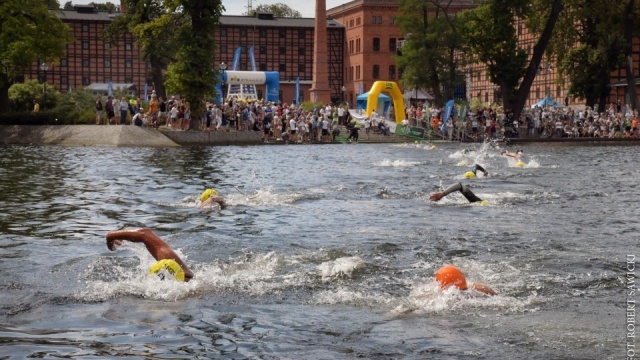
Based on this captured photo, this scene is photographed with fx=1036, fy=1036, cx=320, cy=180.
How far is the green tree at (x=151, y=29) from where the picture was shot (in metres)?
58.5

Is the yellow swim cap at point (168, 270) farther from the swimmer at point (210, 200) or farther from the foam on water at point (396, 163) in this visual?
the foam on water at point (396, 163)

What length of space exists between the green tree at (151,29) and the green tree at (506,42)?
74.8 feet

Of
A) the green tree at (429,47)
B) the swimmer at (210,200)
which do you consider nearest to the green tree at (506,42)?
the green tree at (429,47)

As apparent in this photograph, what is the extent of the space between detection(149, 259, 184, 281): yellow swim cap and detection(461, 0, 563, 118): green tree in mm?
59116

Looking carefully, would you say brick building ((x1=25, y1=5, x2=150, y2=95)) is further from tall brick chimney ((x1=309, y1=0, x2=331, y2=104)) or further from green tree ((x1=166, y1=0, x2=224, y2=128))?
green tree ((x1=166, y1=0, x2=224, y2=128))

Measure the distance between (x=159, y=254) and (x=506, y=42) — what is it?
62.2 meters

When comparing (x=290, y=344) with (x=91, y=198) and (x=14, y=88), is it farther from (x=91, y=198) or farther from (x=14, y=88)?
(x=14, y=88)

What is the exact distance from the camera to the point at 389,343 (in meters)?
10.6

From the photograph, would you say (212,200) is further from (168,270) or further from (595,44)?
(595,44)

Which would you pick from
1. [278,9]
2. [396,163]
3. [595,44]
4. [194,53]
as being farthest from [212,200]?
[278,9]

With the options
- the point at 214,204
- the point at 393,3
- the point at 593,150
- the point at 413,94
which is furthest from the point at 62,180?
the point at 393,3

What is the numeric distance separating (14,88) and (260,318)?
181ft

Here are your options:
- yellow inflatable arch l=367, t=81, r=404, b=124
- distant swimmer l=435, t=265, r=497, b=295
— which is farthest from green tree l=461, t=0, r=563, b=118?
distant swimmer l=435, t=265, r=497, b=295

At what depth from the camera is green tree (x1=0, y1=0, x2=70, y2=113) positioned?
5650 cm
